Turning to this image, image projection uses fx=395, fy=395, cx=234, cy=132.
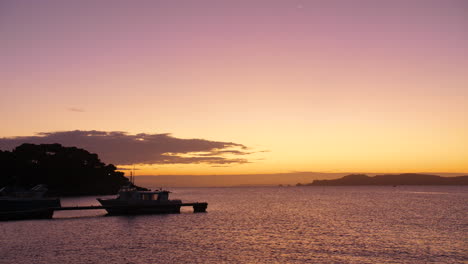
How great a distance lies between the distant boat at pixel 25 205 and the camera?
225 ft

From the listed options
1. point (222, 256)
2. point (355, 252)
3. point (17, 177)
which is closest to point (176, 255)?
point (222, 256)

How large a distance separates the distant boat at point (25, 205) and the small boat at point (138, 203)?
9.31 metres

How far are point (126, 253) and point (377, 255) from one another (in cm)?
2515

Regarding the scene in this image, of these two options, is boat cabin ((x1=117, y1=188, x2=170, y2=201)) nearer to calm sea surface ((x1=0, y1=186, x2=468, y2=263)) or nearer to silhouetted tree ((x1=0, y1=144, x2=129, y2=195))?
calm sea surface ((x1=0, y1=186, x2=468, y2=263))

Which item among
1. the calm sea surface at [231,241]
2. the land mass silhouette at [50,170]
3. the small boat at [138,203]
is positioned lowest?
the calm sea surface at [231,241]

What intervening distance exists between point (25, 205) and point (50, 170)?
118441 millimetres

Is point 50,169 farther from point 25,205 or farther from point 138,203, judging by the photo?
point 138,203

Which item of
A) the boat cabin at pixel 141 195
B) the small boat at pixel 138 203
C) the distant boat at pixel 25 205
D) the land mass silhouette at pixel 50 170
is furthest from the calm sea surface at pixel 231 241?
the land mass silhouette at pixel 50 170

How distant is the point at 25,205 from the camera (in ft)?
239

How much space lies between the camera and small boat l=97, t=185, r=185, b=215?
7769cm

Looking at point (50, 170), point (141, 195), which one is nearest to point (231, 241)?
point (141, 195)

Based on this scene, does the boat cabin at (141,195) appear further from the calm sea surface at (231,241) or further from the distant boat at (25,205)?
the distant boat at (25,205)

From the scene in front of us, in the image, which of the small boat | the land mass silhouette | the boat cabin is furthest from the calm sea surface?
the land mass silhouette

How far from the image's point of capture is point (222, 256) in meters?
38.8
